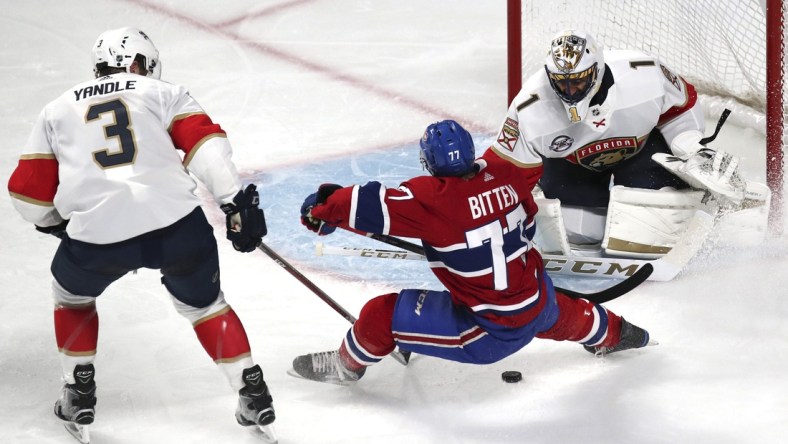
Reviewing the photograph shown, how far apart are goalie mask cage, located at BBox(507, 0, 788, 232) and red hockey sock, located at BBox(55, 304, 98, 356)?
84.0 inches

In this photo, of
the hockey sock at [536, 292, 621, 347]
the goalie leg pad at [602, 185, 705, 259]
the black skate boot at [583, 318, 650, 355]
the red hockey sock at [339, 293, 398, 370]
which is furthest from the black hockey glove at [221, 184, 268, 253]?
the goalie leg pad at [602, 185, 705, 259]

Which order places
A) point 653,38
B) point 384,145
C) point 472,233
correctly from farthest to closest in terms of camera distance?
point 384,145 → point 653,38 → point 472,233

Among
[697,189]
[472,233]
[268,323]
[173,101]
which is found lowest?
[268,323]

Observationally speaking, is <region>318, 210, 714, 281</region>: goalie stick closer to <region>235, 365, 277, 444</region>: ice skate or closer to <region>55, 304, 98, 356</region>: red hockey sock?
<region>235, 365, 277, 444</region>: ice skate

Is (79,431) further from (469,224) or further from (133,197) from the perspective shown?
(469,224)

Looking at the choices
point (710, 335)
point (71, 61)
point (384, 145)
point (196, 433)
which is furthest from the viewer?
point (71, 61)

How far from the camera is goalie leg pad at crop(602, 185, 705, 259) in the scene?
11.3 ft

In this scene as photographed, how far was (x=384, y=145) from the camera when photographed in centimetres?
459

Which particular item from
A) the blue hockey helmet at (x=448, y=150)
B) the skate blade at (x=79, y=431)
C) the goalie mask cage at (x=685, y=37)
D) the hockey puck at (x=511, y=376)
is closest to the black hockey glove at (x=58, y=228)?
Answer: the skate blade at (x=79, y=431)

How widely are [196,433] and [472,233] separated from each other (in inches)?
35.2

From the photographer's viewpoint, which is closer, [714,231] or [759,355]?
[759,355]

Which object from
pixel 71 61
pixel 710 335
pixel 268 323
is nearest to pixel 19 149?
pixel 71 61

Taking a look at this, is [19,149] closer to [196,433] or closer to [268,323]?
[268,323]

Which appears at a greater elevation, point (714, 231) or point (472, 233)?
point (472, 233)
